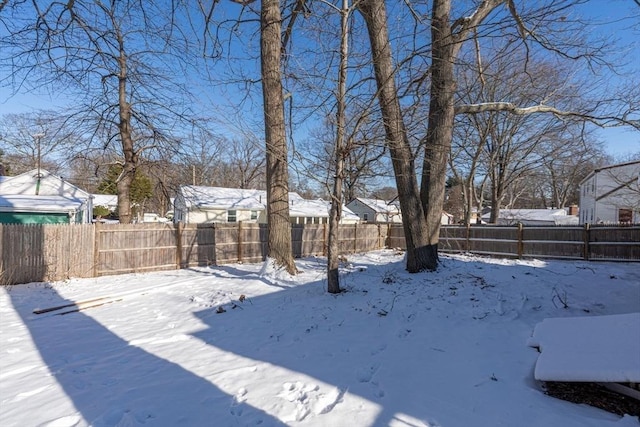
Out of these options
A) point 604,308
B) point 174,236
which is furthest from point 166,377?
point 174,236

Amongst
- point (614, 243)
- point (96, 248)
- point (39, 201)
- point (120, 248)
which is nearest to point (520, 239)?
point (614, 243)

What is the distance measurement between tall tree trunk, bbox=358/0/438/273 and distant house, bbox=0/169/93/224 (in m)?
13.1

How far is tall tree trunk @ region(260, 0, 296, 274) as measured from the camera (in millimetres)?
8500

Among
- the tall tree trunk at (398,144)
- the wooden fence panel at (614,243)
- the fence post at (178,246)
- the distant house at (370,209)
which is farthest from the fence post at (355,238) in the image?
the distant house at (370,209)

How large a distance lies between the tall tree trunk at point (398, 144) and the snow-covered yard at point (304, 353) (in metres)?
0.62

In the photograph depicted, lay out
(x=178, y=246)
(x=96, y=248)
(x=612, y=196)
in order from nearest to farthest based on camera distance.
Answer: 1. (x=96, y=248)
2. (x=178, y=246)
3. (x=612, y=196)

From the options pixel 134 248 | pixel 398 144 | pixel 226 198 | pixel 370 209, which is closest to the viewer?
pixel 398 144

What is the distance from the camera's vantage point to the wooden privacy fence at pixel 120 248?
8898mm

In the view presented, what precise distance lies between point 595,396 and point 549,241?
12.2 metres

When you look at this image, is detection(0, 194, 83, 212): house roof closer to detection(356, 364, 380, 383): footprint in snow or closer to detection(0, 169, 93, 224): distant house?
detection(0, 169, 93, 224): distant house

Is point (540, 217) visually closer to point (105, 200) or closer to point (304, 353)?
point (304, 353)

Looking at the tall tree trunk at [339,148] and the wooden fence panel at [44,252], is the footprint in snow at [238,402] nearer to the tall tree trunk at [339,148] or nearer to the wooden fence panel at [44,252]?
the tall tree trunk at [339,148]

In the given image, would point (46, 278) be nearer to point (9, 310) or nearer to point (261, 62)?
point (9, 310)

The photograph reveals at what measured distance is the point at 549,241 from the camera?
43.7 feet
